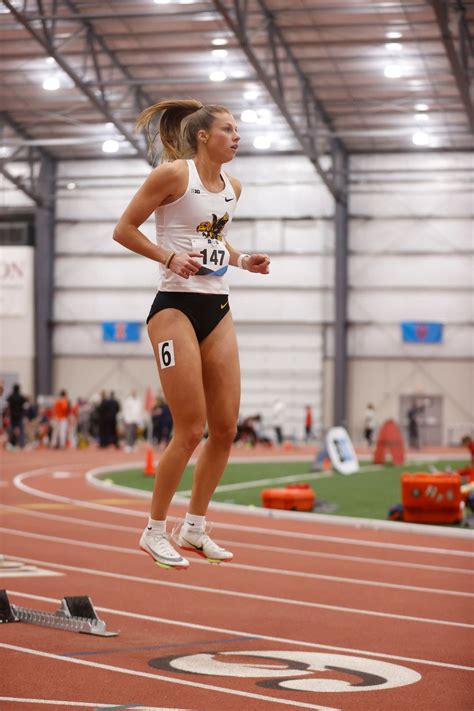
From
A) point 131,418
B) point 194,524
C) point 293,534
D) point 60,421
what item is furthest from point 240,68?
point 194,524

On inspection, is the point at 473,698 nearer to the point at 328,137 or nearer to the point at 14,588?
the point at 14,588

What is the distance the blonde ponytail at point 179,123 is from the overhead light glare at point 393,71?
27892 millimetres

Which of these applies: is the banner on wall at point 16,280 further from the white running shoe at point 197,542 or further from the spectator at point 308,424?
the white running shoe at point 197,542

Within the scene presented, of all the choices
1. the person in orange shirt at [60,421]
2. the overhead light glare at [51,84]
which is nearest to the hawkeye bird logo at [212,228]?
the person in orange shirt at [60,421]

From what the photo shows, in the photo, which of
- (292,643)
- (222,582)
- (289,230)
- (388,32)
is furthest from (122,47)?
(292,643)

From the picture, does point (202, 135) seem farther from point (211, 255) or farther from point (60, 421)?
point (60, 421)

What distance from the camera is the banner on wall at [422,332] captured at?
40000 mm

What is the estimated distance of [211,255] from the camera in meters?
5.39

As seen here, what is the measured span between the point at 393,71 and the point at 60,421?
1315cm

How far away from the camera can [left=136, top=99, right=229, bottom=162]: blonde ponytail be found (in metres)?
5.53

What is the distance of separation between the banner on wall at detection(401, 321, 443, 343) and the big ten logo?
45.4ft

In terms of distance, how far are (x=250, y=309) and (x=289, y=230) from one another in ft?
9.90

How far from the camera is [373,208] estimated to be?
134 feet

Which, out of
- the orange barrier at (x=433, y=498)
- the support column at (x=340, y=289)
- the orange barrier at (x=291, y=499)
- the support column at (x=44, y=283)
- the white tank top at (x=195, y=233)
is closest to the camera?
the white tank top at (x=195, y=233)
